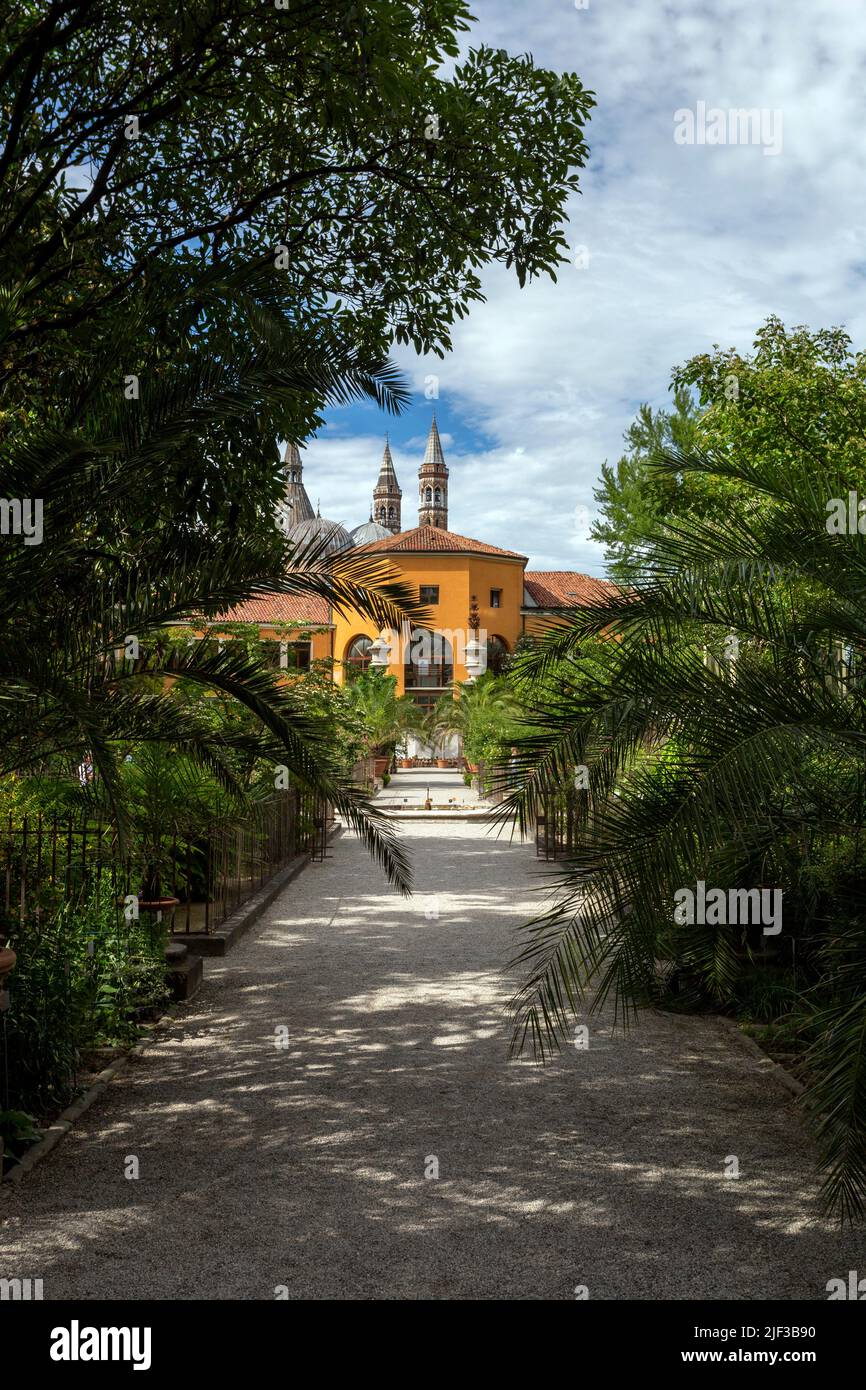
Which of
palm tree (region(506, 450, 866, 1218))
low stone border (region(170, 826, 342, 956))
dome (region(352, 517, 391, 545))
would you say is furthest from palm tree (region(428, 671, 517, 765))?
dome (region(352, 517, 391, 545))

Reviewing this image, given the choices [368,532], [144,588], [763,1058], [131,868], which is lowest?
[763,1058]

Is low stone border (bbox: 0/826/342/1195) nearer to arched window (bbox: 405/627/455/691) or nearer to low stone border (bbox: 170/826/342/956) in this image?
low stone border (bbox: 170/826/342/956)

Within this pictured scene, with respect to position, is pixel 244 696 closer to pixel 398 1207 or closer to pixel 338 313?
pixel 398 1207

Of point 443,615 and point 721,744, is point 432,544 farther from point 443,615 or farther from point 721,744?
point 721,744

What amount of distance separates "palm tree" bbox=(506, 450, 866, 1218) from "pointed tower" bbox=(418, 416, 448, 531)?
88025 millimetres

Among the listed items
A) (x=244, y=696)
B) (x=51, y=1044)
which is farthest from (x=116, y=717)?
(x=51, y=1044)

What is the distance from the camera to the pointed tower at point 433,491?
303 ft

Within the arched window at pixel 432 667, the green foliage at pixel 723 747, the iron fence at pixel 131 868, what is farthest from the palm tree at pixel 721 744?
the arched window at pixel 432 667

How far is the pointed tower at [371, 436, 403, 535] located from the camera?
3890 inches

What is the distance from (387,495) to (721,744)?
96.7 metres

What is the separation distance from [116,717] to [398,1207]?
253 cm

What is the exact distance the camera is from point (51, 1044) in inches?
213

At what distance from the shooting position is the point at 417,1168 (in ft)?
15.5

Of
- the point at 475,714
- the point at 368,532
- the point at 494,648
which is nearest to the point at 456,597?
the point at 494,648
